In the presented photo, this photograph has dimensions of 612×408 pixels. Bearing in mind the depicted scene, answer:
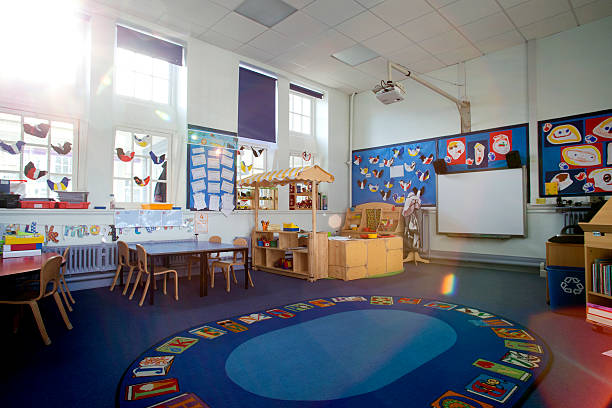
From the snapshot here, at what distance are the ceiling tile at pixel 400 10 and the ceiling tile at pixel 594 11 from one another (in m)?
2.49

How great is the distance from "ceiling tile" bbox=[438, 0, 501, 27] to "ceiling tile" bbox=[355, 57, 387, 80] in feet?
5.94

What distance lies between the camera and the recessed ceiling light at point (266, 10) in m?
5.61

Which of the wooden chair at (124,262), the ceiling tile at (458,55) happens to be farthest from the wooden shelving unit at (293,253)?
the ceiling tile at (458,55)

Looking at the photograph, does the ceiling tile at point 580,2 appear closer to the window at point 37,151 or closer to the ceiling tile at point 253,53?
the ceiling tile at point 253,53

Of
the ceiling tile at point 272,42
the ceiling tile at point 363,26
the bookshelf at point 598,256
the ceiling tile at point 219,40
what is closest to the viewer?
the bookshelf at point 598,256

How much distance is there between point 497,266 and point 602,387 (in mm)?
5074

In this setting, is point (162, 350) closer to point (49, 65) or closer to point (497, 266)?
point (49, 65)

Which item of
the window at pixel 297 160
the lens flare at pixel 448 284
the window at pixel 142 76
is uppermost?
the window at pixel 142 76

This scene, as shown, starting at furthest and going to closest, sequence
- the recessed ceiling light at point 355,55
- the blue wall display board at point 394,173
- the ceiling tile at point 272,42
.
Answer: the blue wall display board at point 394,173 < the recessed ceiling light at point 355,55 < the ceiling tile at point 272,42

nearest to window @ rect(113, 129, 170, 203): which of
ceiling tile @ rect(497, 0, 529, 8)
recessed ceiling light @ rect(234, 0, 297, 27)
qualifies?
recessed ceiling light @ rect(234, 0, 297, 27)

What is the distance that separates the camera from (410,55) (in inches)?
288

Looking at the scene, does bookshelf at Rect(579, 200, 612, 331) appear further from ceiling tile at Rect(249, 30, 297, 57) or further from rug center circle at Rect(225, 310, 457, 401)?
ceiling tile at Rect(249, 30, 297, 57)

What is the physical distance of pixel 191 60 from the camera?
6566 mm

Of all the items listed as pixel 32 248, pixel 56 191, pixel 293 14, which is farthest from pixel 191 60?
pixel 32 248
